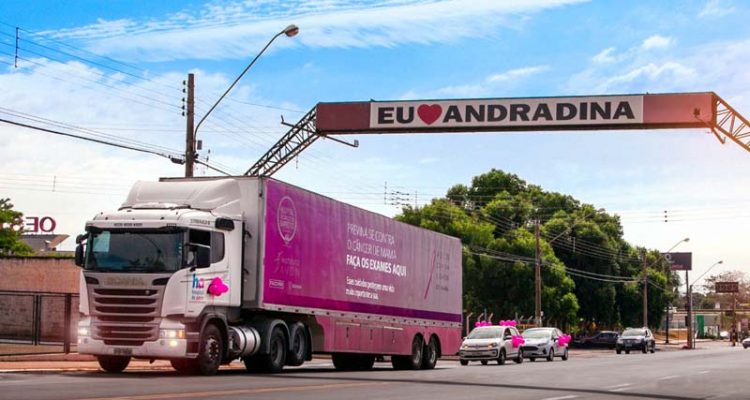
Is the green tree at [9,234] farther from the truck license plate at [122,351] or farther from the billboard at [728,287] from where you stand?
the billboard at [728,287]

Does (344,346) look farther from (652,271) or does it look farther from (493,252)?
(652,271)

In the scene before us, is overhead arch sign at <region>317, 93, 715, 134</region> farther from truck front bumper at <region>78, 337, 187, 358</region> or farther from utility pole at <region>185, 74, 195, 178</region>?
truck front bumper at <region>78, 337, 187, 358</region>

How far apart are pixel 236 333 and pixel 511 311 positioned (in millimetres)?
54587

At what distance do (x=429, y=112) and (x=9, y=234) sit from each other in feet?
202

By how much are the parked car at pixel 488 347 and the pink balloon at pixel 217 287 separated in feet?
63.5

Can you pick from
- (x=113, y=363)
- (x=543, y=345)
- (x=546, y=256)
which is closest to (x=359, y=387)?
(x=113, y=363)

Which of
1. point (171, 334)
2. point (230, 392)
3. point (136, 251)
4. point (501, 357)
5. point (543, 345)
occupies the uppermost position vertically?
point (136, 251)

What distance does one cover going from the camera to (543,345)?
4656cm

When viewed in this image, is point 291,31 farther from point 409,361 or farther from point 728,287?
point 728,287

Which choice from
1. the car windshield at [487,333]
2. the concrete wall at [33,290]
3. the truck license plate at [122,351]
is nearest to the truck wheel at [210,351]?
the truck license plate at [122,351]

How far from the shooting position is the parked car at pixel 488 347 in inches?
1559

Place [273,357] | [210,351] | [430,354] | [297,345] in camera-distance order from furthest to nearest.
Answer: [430,354] < [297,345] < [273,357] < [210,351]

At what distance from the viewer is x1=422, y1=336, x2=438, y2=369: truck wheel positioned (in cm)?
3064

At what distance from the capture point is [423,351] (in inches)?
1206
